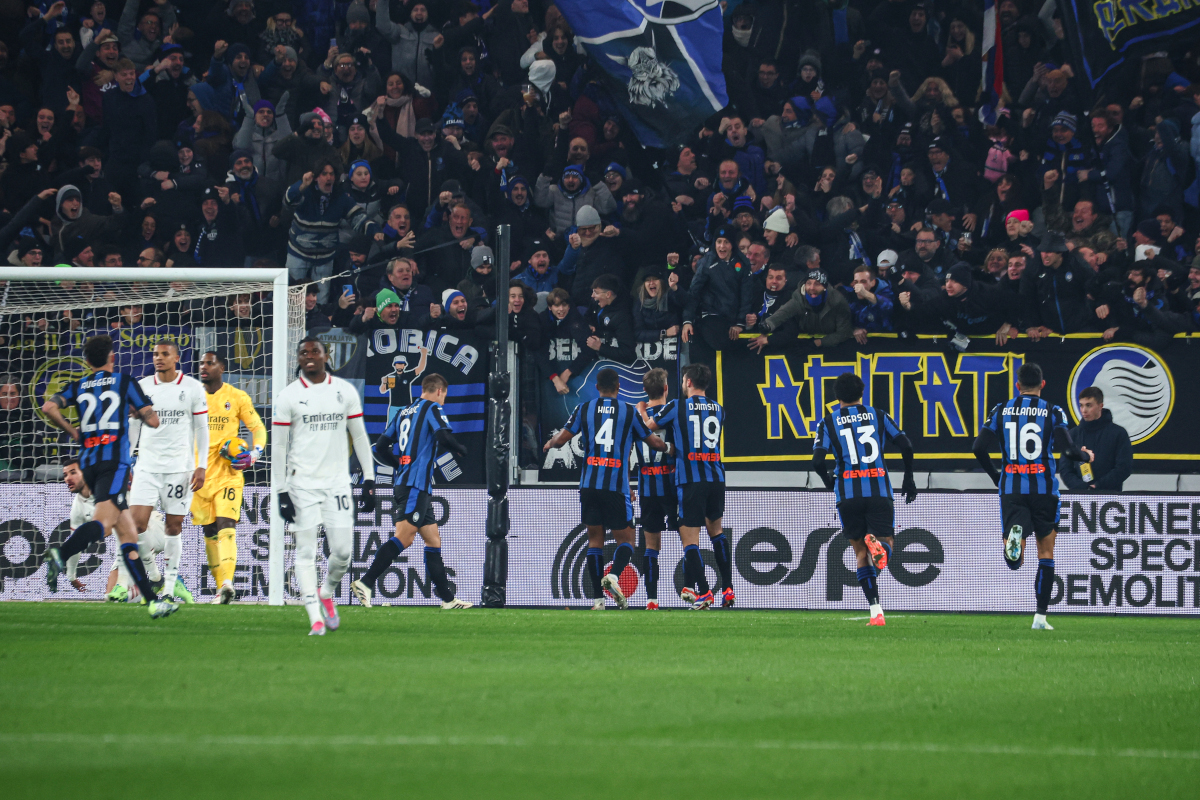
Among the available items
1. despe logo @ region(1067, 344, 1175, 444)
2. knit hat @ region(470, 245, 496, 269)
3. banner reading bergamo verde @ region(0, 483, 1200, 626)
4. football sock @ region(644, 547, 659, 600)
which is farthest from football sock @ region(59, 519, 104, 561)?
despe logo @ region(1067, 344, 1175, 444)

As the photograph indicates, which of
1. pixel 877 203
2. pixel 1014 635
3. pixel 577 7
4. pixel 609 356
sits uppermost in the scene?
pixel 577 7

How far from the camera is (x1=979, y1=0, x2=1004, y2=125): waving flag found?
1819cm

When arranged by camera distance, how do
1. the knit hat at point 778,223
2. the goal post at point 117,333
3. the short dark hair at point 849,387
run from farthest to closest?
1. the knit hat at point 778,223
2. the goal post at point 117,333
3. the short dark hair at point 849,387

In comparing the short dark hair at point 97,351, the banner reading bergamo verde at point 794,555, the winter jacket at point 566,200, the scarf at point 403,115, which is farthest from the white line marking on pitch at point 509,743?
the scarf at point 403,115

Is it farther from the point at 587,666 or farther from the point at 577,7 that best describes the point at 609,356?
the point at 587,666

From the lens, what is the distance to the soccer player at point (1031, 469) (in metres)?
11.7

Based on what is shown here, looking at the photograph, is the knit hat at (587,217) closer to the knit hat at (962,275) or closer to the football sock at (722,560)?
the knit hat at (962,275)

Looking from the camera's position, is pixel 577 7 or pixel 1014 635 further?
pixel 577 7

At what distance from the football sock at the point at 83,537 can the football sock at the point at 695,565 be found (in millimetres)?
5412

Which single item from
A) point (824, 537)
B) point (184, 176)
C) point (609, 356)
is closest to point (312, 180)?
point (184, 176)

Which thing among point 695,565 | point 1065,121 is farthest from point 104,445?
point 1065,121

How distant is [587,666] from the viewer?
24.9 feet

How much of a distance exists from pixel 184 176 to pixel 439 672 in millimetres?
11829

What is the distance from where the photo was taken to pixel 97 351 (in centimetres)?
1044
